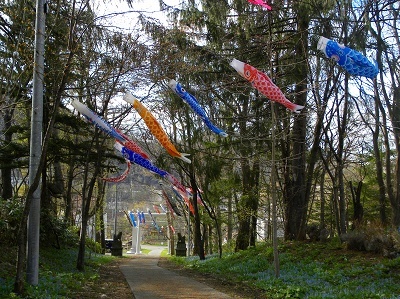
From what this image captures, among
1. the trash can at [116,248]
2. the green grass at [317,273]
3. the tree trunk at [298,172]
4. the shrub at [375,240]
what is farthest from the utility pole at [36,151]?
the trash can at [116,248]

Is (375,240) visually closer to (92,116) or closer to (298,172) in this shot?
(298,172)

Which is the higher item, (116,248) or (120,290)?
(120,290)

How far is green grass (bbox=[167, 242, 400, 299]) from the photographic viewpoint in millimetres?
8758

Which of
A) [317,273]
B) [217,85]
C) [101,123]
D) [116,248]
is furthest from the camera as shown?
[116,248]

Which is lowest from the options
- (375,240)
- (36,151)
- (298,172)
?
(375,240)

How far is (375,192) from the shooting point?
2947 centimetres

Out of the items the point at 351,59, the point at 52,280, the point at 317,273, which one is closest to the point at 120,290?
the point at 52,280

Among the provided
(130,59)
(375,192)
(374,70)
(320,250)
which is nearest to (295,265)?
(320,250)

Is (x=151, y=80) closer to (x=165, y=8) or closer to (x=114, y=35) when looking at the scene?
(x=114, y=35)

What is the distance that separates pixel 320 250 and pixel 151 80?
7.27m

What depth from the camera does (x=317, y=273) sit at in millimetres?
11234

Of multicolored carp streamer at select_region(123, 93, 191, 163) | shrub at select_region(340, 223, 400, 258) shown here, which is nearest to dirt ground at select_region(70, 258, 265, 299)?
shrub at select_region(340, 223, 400, 258)

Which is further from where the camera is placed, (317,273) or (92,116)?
(92,116)

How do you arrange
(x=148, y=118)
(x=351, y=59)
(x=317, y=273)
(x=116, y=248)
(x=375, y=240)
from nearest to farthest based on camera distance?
(x=351, y=59)
(x=317, y=273)
(x=148, y=118)
(x=375, y=240)
(x=116, y=248)
